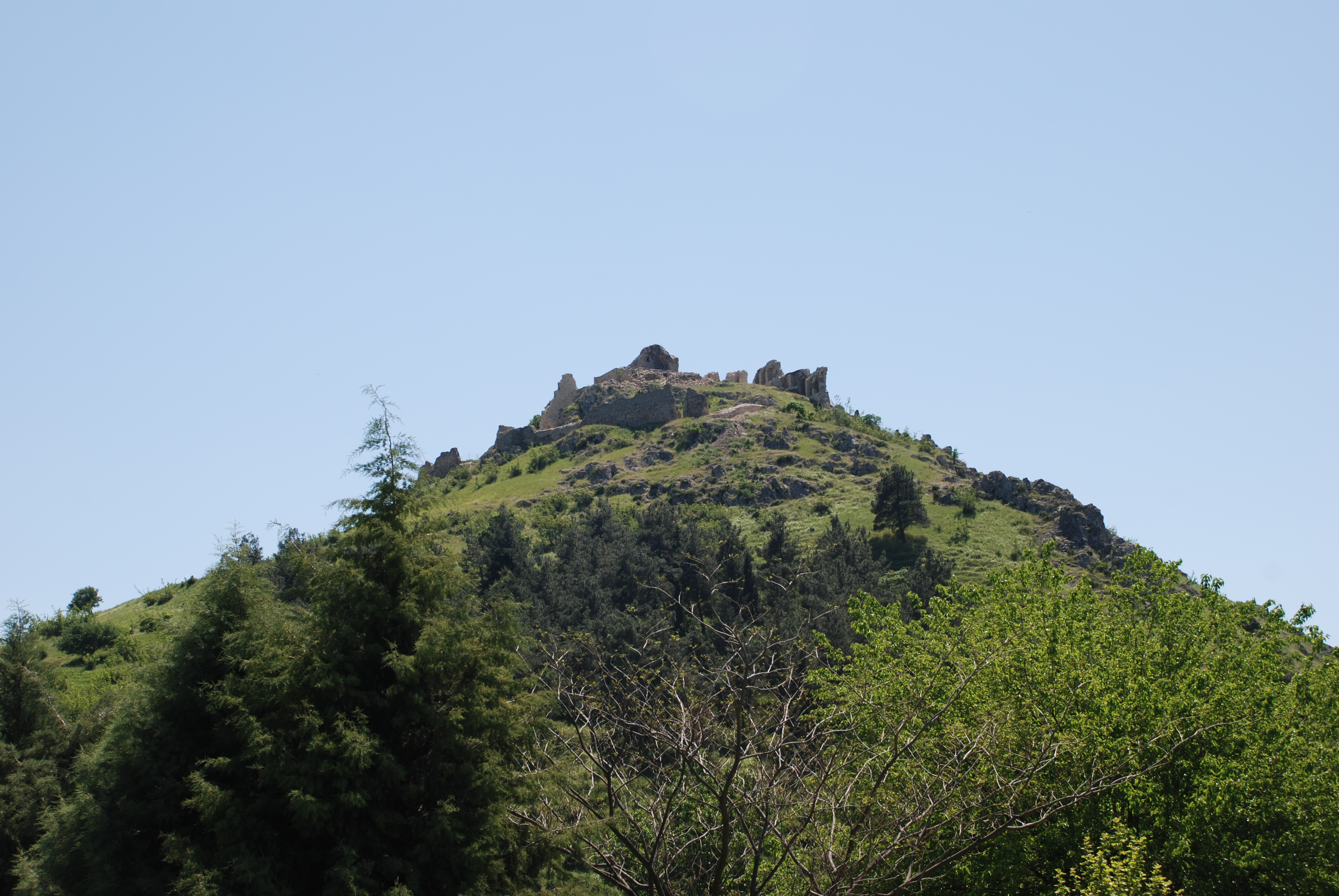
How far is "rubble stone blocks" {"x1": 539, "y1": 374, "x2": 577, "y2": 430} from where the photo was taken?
130 m

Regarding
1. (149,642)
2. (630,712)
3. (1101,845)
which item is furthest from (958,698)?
(149,642)

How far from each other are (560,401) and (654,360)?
550 inches

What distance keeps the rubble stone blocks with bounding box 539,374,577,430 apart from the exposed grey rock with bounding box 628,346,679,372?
874cm

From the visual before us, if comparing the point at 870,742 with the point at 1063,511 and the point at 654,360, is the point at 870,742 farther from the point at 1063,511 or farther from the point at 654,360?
the point at 654,360

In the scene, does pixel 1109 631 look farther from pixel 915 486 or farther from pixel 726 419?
pixel 726 419

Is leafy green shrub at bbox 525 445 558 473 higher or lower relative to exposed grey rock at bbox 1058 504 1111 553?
higher

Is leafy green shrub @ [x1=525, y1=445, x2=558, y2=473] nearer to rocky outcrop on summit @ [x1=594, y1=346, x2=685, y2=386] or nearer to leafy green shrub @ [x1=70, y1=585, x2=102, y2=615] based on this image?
rocky outcrop on summit @ [x1=594, y1=346, x2=685, y2=386]

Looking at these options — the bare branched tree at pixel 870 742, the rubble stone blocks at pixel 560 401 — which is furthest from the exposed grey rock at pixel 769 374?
the bare branched tree at pixel 870 742

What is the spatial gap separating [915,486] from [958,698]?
67.2 m

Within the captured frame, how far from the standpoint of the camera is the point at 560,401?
133125 mm

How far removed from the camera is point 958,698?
1938 centimetres

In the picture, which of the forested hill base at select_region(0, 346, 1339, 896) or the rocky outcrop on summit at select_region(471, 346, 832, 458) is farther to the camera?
the rocky outcrop on summit at select_region(471, 346, 832, 458)

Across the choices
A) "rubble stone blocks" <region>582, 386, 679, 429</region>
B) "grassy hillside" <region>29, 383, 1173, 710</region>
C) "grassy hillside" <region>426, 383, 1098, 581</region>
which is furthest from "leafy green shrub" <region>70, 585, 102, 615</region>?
"rubble stone blocks" <region>582, 386, 679, 429</region>

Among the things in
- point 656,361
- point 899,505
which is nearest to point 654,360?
point 656,361
